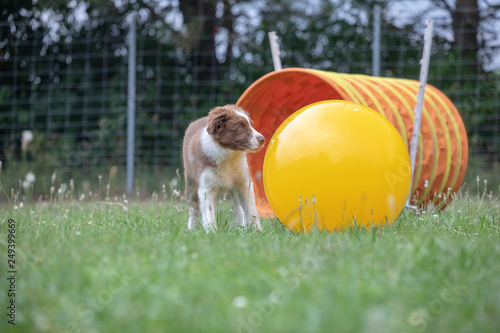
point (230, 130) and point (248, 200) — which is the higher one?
point (230, 130)

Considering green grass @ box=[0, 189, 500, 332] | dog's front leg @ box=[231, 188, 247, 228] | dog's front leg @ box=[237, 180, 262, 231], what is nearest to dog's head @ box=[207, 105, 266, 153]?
dog's front leg @ box=[237, 180, 262, 231]

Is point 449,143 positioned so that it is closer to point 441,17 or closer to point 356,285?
point 356,285

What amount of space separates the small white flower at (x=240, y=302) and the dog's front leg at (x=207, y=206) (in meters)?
1.57

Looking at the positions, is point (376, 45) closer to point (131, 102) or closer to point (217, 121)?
point (131, 102)

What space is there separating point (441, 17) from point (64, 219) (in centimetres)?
604

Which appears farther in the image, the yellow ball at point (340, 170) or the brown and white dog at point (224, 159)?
the brown and white dog at point (224, 159)

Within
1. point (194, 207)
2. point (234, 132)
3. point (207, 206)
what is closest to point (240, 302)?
point (207, 206)

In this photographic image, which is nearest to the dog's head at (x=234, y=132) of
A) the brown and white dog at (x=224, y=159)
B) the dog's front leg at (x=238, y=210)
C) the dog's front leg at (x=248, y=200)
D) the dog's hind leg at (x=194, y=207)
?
the brown and white dog at (x=224, y=159)

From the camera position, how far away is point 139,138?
7738mm

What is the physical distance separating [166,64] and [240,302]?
6527 millimetres

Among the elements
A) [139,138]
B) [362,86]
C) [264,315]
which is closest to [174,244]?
[264,315]

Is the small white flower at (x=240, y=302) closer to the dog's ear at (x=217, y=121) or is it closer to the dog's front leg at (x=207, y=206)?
the dog's front leg at (x=207, y=206)

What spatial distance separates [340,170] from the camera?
3010mm

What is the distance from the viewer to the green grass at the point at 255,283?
1.61m
